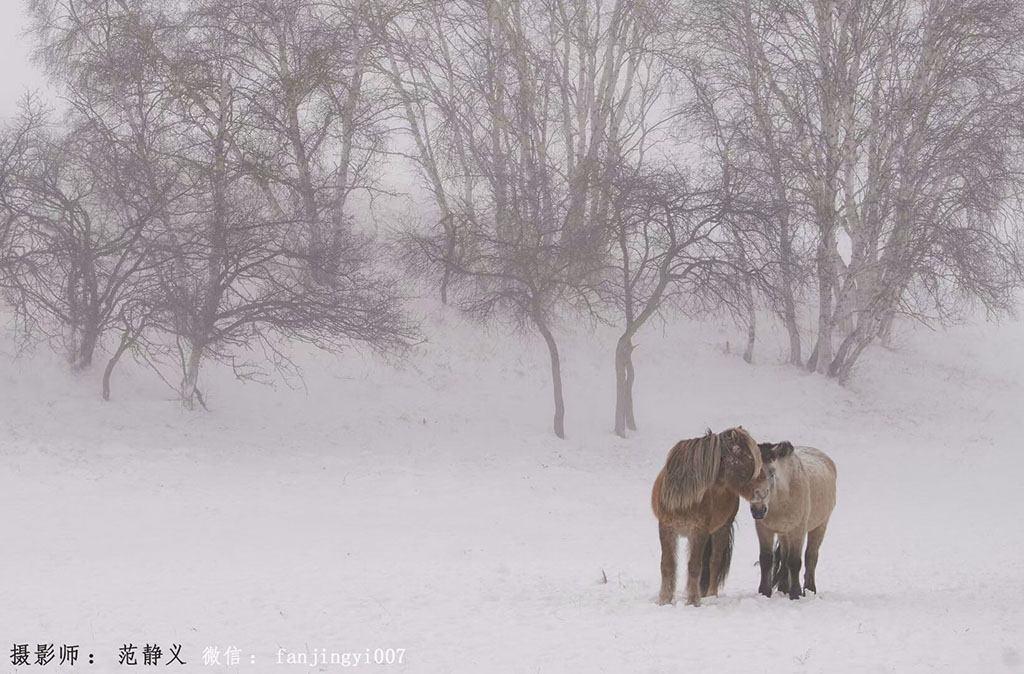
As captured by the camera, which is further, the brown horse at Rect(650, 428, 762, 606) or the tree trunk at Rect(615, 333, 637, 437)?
the tree trunk at Rect(615, 333, 637, 437)

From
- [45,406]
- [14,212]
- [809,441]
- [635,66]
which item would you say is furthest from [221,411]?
[635,66]

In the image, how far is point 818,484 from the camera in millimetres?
9688

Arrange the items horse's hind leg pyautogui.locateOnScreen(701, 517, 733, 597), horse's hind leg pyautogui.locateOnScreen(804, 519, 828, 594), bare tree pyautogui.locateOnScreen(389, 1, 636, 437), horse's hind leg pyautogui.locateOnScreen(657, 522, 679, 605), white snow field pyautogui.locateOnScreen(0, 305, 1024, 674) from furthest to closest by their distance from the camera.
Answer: bare tree pyautogui.locateOnScreen(389, 1, 636, 437) < horse's hind leg pyautogui.locateOnScreen(804, 519, 828, 594) < horse's hind leg pyautogui.locateOnScreen(701, 517, 733, 597) < horse's hind leg pyautogui.locateOnScreen(657, 522, 679, 605) < white snow field pyautogui.locateOnScreen(0, 305, 1024, 674)

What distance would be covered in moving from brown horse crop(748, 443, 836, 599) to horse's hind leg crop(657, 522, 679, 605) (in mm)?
786

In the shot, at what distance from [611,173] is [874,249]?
745cm

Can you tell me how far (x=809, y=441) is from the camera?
76.1 ft

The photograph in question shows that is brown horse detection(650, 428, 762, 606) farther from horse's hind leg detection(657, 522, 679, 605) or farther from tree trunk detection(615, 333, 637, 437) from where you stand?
tree trunk detection(615, 333, 637, 437)

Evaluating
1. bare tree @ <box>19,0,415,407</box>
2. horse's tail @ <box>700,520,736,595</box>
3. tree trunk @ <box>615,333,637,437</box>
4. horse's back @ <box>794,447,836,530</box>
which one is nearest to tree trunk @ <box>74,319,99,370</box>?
bare tree @ <box>19,0,415,407</box>

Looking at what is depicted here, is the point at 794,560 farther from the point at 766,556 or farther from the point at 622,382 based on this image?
the point at 622,382

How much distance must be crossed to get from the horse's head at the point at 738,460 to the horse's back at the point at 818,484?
1.14 metres

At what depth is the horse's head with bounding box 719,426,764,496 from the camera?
8.62 metres

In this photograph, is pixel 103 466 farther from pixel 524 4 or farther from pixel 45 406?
pixel 524 4

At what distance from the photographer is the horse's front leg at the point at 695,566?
866 centimetres

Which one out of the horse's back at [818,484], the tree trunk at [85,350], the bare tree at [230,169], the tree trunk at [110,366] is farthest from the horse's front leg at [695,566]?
the tree trunk at [85,350]
